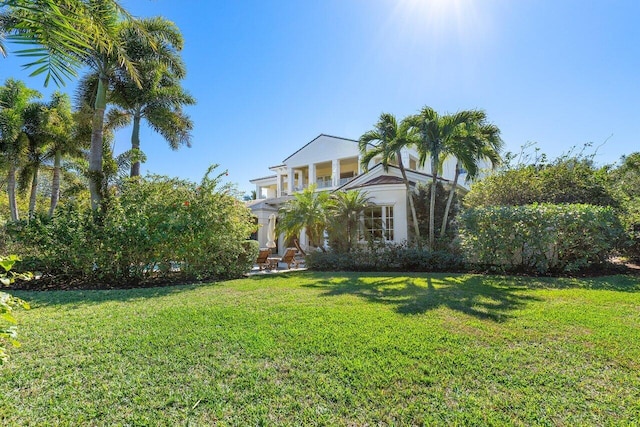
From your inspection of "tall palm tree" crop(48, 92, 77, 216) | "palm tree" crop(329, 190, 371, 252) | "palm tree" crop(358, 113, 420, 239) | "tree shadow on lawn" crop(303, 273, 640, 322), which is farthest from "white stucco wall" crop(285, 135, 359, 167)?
"tree shadow on lawn" crop(303, 273, 640, 322)

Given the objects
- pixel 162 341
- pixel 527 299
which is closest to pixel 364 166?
pixel 527 299

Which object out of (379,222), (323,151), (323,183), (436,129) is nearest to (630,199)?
(436,129)

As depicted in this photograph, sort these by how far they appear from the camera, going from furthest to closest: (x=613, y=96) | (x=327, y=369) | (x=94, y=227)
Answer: (x=613, y=96)
(x=94, y=227)
(x=327, y=369)

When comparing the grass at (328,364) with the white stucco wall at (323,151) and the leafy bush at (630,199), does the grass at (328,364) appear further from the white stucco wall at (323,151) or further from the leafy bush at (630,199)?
the white stucco wall at (323,151)

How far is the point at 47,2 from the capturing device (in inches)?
90.7

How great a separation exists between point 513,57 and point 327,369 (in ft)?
41.5

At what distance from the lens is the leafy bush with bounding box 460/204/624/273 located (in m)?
10.0

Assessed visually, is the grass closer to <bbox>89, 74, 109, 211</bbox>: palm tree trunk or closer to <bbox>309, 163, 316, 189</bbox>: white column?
<bbox>89, 74, 109, 211</bbox>: palm tree trunk

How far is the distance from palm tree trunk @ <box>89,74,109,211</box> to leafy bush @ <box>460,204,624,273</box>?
1469 cm

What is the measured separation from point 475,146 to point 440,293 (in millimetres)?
8005

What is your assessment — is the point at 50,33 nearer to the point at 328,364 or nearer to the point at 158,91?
the point at 328,364

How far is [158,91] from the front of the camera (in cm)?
1605

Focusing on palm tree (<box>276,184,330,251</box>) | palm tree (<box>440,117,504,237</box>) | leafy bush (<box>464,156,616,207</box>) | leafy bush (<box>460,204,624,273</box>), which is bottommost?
leafy bush (<box>460,204,624,273</box>)

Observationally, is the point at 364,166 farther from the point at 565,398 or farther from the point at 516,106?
the point at 565,398
